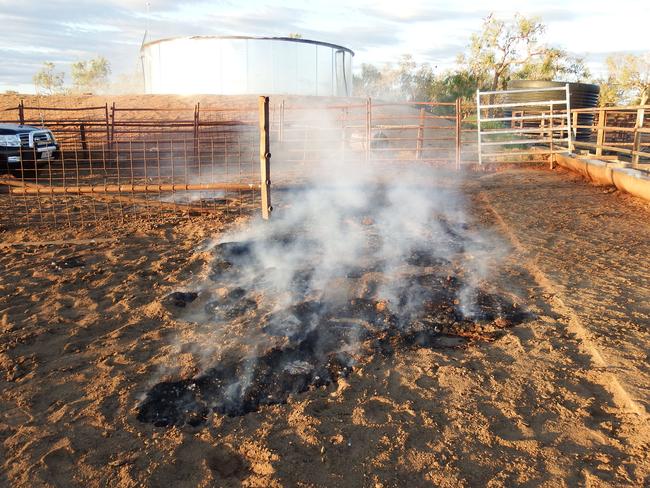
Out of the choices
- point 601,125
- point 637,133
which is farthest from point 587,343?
point 601,125

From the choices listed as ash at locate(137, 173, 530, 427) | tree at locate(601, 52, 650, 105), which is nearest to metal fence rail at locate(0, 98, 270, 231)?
ash at locate(137, 173, 530, 427)

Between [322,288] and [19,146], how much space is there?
9740mm

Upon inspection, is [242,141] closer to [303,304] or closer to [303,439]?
[303,304]

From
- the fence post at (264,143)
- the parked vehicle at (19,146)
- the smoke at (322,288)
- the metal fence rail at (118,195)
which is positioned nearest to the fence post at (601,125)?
the smoke at (322,288)

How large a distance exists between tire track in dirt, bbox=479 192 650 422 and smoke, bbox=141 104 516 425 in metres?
0.45

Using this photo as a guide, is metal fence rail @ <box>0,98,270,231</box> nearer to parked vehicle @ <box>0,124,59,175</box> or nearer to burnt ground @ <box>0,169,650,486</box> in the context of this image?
parked vehicle @ <box>0,124,59,175</box>

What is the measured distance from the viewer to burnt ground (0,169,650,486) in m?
2.67

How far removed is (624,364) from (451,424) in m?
1.47

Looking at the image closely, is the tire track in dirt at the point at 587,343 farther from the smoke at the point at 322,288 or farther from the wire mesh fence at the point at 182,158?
the wire mesh fence at the point at 182,158

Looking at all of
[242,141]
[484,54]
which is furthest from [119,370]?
[484,54]

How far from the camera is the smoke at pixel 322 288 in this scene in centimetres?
368

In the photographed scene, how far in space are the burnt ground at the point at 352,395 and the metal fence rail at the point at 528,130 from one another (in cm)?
900

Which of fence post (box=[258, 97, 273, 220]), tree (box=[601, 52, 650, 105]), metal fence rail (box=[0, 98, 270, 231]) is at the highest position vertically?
tree (box=[601, 52, 650, 105])

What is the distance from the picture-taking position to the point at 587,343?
3.91m
